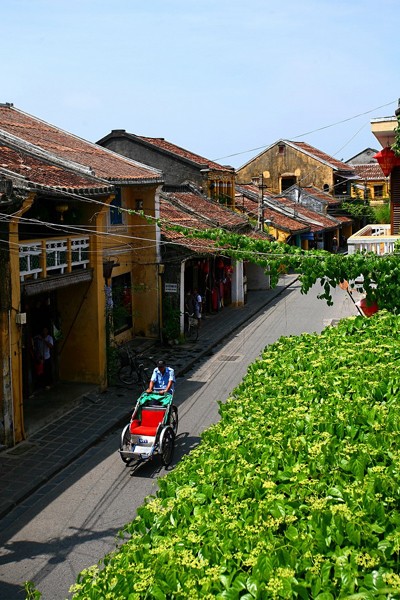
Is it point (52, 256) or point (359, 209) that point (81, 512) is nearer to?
point (52, 256)

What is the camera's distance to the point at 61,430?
1371 cm

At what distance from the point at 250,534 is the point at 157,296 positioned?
59.3 ft

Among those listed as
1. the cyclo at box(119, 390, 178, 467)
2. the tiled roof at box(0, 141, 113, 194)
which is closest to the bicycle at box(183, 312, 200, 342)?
the tiled roof at box(0, 141, 113, 194)

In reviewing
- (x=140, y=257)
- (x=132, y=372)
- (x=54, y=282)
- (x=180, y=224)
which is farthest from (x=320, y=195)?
(x=54, y=282)

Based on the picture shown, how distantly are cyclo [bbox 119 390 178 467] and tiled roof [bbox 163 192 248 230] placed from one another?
14123mm

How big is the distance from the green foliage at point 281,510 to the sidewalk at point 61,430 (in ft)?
17.5

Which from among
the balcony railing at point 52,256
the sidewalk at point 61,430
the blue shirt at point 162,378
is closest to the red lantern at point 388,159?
the sidewalk at point 61,430

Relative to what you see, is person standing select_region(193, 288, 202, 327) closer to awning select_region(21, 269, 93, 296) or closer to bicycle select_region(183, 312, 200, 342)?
bicycle select_region(183, 312, 200, 342)

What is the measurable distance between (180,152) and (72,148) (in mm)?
12894

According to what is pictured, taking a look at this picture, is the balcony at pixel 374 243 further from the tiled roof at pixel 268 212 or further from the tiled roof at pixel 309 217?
the tiled roof at pixel 309 217

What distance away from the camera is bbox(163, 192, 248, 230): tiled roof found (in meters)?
26.7

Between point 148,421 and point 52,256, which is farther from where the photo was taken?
point 52,256

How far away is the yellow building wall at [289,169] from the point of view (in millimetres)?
50969

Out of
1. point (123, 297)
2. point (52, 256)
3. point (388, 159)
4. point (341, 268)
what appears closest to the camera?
point (341, 268)
